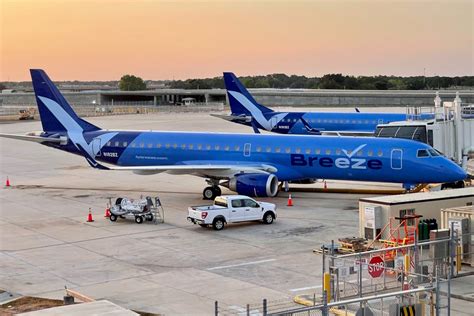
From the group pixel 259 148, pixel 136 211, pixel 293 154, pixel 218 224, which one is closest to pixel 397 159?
pixel 293 154

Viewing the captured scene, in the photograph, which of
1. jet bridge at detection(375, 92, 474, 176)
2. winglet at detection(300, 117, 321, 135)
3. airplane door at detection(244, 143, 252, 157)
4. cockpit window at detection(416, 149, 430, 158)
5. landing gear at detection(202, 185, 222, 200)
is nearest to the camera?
cockpit window at detection(416, 149, 430, 158)

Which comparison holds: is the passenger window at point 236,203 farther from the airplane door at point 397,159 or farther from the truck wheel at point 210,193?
the airplane door at point 397,159

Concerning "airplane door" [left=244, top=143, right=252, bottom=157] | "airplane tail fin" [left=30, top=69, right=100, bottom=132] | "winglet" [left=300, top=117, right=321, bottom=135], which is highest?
"airplane tail fin" [left=30, top=69, right=100, bottom=132]

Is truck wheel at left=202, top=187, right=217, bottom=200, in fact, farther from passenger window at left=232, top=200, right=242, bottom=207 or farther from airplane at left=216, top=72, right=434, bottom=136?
airplane at left=216, top=72, right=434, bottom=136

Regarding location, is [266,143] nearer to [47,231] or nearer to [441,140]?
[441,140]

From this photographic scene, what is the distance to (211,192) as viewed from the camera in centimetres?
4516

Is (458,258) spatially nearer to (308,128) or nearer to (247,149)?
(247,149)

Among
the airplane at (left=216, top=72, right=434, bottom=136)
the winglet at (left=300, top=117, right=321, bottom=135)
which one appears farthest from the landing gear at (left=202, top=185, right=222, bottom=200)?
the winglet at (left=300, top=117, right=321, bottom=135)

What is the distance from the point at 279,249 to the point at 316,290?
6.47m

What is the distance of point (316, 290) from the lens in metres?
26.1

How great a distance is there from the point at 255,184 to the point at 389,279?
18.1 metres

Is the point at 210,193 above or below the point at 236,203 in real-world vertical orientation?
below

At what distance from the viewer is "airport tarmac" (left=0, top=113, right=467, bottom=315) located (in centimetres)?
2638

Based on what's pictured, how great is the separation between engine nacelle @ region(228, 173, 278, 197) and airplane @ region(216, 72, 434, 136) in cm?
2582
